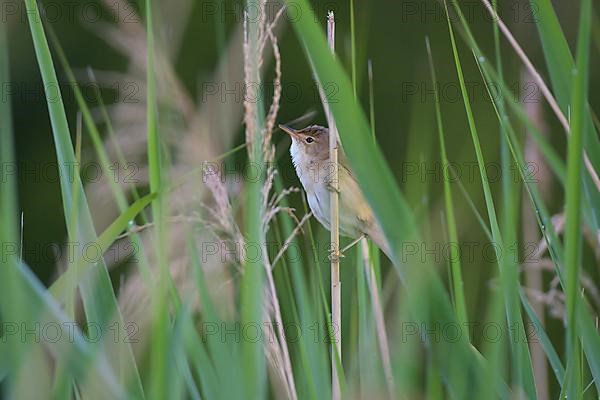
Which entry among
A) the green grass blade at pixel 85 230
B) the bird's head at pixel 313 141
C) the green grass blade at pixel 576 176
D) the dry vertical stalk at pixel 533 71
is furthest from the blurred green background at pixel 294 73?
the green grass blade at pixel 576 176

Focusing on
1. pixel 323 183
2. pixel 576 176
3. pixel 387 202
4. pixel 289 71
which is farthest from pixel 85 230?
pixel 289 71

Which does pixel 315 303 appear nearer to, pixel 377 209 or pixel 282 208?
pixel 282 208

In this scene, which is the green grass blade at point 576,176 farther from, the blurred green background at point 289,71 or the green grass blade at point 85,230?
the blurred green background at point 289,71

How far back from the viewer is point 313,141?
10.4ft

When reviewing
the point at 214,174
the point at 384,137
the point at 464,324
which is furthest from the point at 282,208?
the point at 384,137

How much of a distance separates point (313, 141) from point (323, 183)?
249 mm

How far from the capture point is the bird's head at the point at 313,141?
3152 mm

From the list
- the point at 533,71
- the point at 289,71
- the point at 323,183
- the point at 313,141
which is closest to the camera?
the point at 533,71

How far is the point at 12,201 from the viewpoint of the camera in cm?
162

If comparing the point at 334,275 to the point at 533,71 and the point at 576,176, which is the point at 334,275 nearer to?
the point at 533,71

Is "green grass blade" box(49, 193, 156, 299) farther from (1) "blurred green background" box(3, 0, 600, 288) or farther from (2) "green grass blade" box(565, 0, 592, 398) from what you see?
(1) "blurred green background" box(3, 0, 600, 288)

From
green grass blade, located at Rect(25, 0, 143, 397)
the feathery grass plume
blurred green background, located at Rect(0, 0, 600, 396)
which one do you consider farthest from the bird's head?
blurred green background, located at Rect(0, 0, 600, 396)

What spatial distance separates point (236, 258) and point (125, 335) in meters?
0.75

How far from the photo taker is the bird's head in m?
3.15
